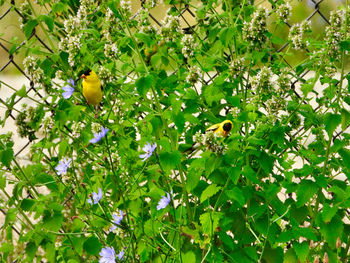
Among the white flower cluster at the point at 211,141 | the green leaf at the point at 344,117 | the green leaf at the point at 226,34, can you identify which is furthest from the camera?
the green leaf at the point at 344,117

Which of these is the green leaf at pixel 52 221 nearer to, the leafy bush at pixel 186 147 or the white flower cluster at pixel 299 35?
the leafy bush at pixel 186 147

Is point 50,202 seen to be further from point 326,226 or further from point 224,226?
point 326,226

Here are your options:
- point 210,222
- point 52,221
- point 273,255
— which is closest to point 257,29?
point 210,222

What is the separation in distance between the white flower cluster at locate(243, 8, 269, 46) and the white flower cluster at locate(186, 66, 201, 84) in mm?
170

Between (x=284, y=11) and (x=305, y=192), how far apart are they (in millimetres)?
550

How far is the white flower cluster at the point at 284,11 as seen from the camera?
1484 millimetres

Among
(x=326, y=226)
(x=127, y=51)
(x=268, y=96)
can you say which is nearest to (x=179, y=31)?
(x=127, y=51)

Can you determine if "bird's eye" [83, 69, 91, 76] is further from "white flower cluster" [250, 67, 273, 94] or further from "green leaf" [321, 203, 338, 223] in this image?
"green leaf" [321, 203, 338, 223]

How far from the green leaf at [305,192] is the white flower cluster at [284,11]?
1.67ft

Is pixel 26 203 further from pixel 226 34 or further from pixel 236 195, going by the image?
pixel 226 34

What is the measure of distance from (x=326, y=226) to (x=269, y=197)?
17 cm

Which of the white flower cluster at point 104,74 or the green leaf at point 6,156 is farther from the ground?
the white flower cluster at point 104,74

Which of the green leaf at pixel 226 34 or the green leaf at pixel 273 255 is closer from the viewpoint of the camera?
the green leaf at pixel 226 34

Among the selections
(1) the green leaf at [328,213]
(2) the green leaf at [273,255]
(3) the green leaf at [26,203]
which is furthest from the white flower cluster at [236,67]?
(3) the green leaf at [26,203]
